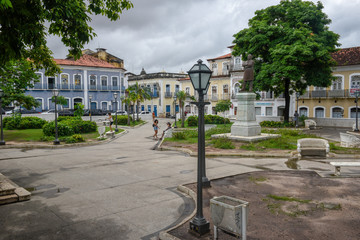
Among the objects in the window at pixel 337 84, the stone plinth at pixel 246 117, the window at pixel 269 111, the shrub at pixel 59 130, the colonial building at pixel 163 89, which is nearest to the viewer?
the stone plinth at pixel 246 117

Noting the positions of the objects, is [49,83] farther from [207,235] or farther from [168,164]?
[207,235]

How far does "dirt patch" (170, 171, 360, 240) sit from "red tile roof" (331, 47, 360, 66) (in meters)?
28.4

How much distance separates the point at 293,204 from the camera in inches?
249

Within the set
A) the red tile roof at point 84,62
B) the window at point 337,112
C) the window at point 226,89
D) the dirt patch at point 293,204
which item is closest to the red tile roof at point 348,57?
the window at point 337,112

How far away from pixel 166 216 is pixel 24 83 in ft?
58.2

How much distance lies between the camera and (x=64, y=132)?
65.5 feet

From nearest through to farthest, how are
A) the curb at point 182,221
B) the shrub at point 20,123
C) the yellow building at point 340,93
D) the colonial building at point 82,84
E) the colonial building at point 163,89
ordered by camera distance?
1. the curb at point 182,221
2. the shrub at point 20,123
3. the yellow building at point 340,93
4. the colonial building at point 82,84
5. the colonial building at point 163,89

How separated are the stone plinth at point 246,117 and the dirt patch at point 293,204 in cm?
697

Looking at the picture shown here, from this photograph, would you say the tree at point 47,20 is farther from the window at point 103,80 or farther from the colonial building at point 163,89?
the colonial building at point 163,89

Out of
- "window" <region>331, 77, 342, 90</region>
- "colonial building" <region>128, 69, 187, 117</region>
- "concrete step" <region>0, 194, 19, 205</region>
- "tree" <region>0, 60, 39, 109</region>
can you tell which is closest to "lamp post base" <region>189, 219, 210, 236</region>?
"concrete step" <region>0, 194, 19, 205</region>

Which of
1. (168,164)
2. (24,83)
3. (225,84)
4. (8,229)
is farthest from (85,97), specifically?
(8,229)

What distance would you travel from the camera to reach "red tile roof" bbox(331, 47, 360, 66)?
32250 millimetres

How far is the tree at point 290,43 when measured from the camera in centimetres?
2392

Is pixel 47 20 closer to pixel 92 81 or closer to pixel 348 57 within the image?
pixel 348 57
